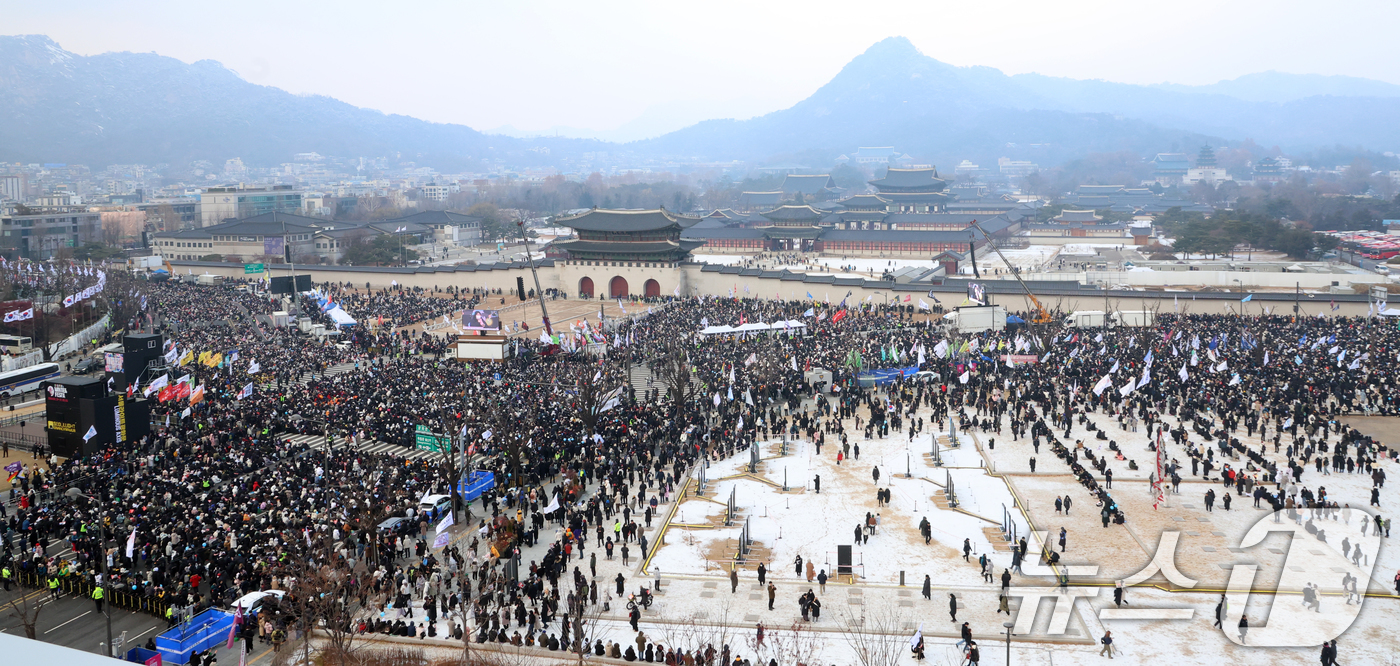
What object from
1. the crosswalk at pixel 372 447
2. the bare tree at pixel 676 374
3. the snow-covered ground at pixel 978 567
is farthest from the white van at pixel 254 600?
the bare tree at pixel 676 374

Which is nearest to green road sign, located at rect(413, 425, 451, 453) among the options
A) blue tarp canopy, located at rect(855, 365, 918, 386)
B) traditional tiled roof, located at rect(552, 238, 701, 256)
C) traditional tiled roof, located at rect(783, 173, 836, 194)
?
blue tarp canopy, located at rect(855, 365, 918, 386)

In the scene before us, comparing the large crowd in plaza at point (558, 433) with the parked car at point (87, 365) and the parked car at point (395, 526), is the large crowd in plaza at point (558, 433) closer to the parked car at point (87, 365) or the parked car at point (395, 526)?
the parked car at point (395, 526)

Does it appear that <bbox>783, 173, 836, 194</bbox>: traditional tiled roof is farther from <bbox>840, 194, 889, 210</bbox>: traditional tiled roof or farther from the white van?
the white van

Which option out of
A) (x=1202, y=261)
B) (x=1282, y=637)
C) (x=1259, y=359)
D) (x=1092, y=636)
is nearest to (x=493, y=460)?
(x=1092, y=636)

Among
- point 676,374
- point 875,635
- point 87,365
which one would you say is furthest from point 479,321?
point 875,635

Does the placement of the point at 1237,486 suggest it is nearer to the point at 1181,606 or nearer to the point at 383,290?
the point at 1181,606

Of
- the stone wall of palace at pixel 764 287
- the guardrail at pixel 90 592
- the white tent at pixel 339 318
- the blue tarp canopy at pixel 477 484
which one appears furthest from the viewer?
the stone wall of palace at pixel 764 287
